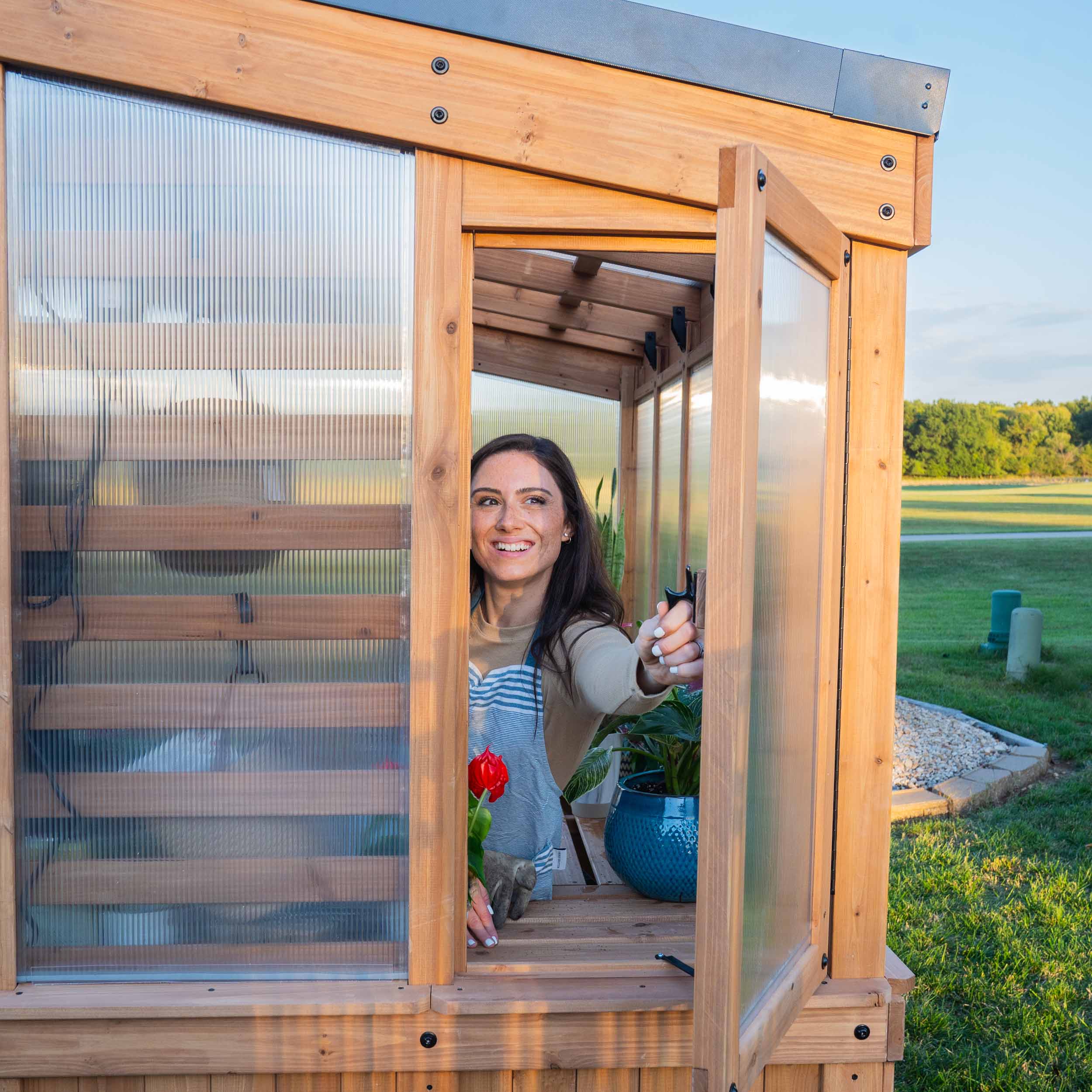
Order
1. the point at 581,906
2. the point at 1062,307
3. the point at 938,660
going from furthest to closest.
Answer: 1. the point at 1062,307
2. the point at 938,660
3. the point at 581,906

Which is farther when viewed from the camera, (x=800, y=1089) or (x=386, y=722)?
(x=800, y=1089)

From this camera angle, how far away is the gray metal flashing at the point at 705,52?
1.93 m

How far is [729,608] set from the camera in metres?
1.50

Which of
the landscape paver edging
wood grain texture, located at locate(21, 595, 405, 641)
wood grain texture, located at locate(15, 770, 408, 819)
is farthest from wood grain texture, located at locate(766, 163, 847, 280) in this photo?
the landscape paver edging

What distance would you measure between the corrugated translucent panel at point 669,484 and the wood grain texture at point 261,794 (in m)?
3.02

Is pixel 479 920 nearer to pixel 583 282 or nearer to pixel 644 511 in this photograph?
pixel 583 282

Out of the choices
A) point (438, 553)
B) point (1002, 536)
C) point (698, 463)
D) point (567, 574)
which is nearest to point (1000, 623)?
point (698, 463)

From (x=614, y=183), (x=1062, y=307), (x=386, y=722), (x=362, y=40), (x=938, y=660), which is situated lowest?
(x=938, y=660)

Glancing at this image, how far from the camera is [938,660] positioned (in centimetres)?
1003

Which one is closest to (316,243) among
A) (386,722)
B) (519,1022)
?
(386,722)

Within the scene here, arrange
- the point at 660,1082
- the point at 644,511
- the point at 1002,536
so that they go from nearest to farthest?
the point at 660,1082, the point at 644,511, the point at 1002,536

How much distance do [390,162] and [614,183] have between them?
427 millimetres

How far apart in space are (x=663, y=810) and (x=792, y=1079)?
644 millimetres

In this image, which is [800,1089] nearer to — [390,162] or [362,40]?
[390,162]
